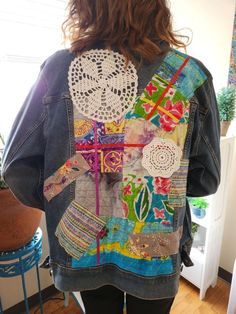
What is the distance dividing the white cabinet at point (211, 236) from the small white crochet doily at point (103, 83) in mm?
994

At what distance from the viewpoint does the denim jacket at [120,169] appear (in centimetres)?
59

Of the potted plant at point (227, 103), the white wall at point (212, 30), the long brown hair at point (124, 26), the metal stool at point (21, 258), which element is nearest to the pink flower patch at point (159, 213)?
the long brown hair at point (124, 26)

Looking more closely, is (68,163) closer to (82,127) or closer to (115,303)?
(82,127)

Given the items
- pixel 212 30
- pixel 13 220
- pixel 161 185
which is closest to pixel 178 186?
pixel 161 185

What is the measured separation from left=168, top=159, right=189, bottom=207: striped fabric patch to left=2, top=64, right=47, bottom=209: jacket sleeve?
367 millimetres

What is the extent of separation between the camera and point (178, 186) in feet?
2.07

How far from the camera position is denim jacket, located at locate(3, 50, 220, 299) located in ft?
1.94

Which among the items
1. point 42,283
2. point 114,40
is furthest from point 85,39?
point 42,283

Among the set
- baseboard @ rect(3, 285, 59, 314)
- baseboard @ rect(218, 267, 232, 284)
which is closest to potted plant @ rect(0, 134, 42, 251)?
baseboard @ rect(3, 285, 59, 314)

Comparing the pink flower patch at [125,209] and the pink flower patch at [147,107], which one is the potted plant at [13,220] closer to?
the pink flower patch at [125,209]

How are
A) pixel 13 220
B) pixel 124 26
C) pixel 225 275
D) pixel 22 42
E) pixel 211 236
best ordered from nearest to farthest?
1. pixel 124 26
2. pixel 13 220
3. pixel 22 42
4. pixel 211 236
5. pixel 225 275

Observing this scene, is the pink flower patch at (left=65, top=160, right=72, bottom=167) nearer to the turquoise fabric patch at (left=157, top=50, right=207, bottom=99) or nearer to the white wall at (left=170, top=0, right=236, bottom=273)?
the turquoise fabric patch at (left=157, top=50, right=207, bottom=99)

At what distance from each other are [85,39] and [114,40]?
72mm

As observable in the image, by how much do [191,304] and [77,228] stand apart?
1358 millimetres
